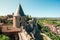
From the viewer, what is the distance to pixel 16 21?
2478cm

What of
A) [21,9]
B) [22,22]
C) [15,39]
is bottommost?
[15,39]

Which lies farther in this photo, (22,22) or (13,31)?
(22,22)

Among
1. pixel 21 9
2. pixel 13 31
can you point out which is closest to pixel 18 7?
pixel 21 9

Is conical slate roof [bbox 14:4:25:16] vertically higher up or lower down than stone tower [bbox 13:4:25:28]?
higher up

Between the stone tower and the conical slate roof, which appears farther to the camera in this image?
the conical slate roof

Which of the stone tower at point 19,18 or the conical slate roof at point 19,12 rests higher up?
the conical slate roof at point 19,12

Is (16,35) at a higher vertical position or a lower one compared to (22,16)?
lower

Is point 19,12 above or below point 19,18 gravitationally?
above

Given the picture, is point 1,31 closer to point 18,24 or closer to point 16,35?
point 16,35

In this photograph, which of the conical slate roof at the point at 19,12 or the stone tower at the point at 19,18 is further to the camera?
the conical slate roof at the point at 19,12

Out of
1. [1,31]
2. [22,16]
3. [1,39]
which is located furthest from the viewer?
[22,16]

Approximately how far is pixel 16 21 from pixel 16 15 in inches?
36.3

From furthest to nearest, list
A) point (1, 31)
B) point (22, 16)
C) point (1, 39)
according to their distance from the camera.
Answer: point (22, 16), point (1, 31), point (1, 39)

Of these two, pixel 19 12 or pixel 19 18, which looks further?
pixel 19 12
